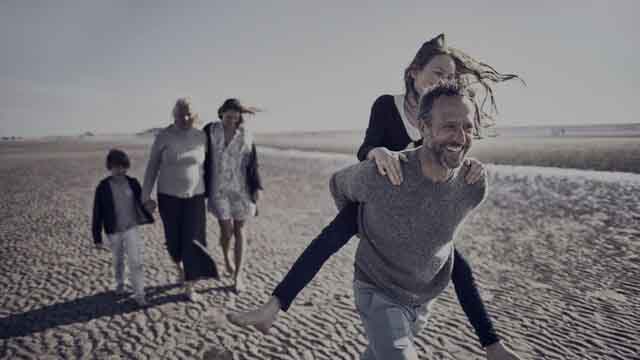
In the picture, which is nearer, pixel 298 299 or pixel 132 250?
pixel 132 250

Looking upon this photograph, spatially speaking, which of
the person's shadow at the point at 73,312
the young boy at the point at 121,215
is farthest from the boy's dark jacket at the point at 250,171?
the person's shadow at the point at 73,312

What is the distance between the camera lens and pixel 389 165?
1.51 m

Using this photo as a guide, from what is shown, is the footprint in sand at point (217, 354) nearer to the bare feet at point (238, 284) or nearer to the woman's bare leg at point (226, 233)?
the bare feet at point (238, 284)

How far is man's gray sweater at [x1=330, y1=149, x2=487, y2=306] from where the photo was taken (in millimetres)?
1583

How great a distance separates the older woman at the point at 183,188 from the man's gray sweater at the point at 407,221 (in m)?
3.37

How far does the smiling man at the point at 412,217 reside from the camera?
1526 mm

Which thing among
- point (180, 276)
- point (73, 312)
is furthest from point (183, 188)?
point (73, 312)

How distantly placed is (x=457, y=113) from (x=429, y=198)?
1.18 feet

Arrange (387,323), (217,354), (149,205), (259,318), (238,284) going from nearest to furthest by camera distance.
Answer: (259,318), (387,323), (217,354), (149,205), (238,284)

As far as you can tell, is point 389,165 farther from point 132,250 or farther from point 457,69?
point 132,250

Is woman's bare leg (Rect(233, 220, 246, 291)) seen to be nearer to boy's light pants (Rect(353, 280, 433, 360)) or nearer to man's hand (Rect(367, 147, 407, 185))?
boy's light pants (Rect(353, 280, 433, 360))

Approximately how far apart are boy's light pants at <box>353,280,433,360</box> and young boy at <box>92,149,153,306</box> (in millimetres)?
3747

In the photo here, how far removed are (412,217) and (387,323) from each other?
441 millimetres

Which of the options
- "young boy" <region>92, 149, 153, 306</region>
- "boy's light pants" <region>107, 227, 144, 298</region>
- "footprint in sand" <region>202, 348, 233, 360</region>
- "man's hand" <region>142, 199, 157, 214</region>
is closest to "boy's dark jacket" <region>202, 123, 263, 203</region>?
"man's hand" <region>142, 199, 157, 214</region>
